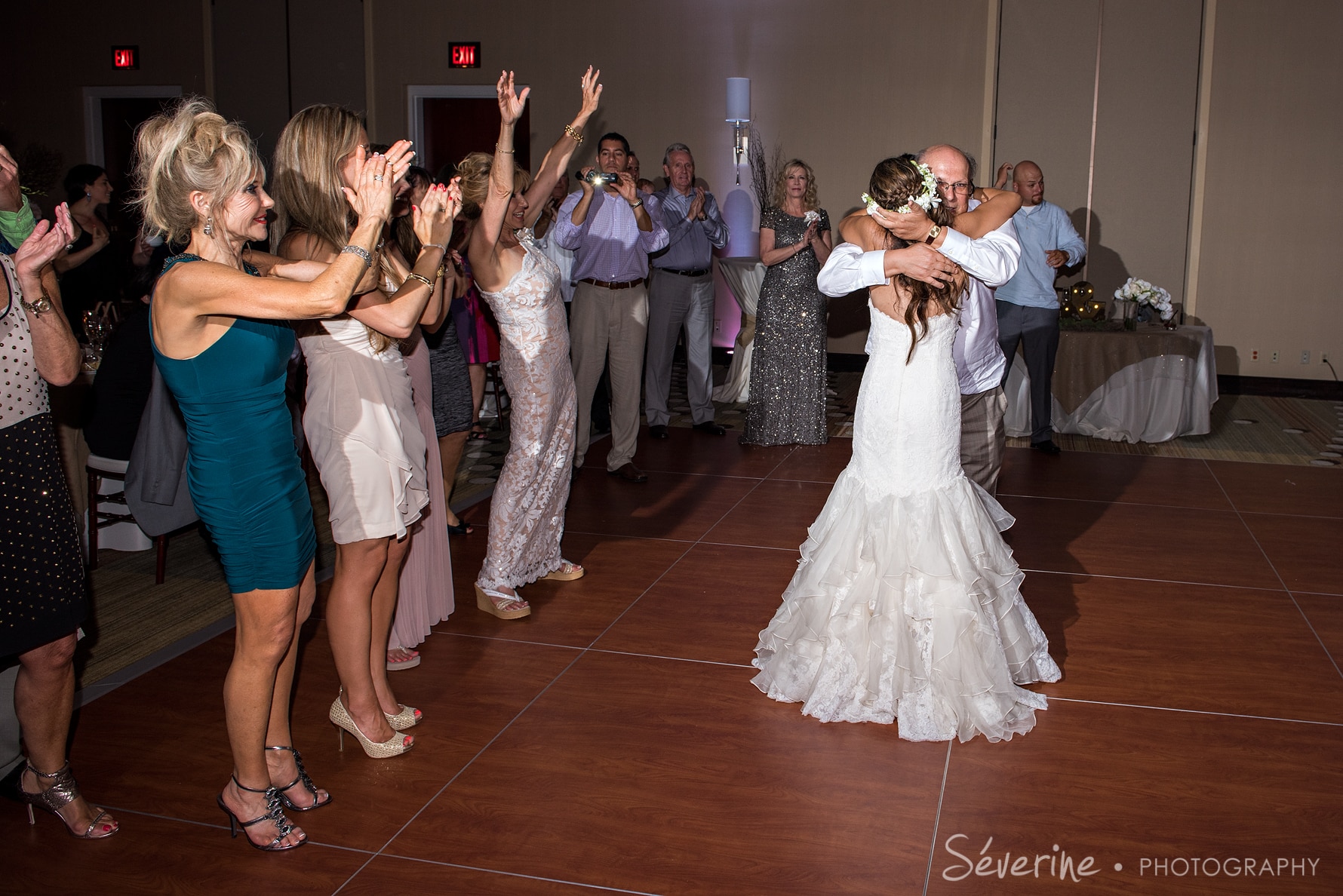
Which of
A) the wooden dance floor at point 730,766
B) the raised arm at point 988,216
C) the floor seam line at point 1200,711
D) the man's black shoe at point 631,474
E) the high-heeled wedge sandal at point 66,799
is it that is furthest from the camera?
the man's black shoe at point 631,474

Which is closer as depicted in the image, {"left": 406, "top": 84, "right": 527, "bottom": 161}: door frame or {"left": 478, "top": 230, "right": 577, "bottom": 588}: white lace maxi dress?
{"left": 478, "top": 230, "right": 577, "bottom": 588}: white lace maxi dress

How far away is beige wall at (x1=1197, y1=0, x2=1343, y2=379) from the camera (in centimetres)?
897

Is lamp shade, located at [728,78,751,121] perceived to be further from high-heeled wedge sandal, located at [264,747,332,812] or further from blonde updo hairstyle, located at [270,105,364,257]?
high-heeled wedge sandal, located at [264,747,332,812]

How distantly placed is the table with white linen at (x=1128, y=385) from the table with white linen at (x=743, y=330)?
203 centimetres

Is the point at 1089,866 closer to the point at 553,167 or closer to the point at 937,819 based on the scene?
the point at 937,819

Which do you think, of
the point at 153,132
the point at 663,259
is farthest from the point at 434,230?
the point at 663,259

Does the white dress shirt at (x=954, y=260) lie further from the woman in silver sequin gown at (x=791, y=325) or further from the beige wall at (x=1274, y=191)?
the beige wall at (x=1274, y=191)

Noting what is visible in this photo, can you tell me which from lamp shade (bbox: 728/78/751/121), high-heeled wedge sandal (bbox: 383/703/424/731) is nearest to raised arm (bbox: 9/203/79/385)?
high-heeled wedge sandal (bbox: 383/703/424/731)

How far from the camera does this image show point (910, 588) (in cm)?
314

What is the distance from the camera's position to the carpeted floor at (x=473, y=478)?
12.7 ft

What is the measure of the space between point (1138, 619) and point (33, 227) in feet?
12.1

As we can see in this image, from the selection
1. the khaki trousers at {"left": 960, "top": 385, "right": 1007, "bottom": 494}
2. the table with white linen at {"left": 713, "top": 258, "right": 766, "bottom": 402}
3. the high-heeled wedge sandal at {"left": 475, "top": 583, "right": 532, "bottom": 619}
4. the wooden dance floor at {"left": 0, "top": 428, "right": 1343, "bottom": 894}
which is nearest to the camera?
the wooden dance floor at {"left": 0, "top": 428, "right": 1343, "bottom": 894}

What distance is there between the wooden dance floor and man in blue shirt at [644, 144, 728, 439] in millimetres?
2709

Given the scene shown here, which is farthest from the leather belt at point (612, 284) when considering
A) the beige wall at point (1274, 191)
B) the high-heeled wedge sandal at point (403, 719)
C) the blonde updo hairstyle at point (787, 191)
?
the beige wall at point (1274, 191)
